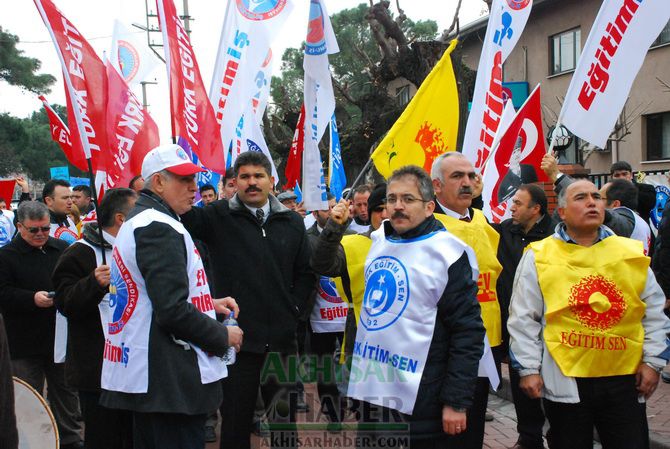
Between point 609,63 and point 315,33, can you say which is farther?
point 315,33

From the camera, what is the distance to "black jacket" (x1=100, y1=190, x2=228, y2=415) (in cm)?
321

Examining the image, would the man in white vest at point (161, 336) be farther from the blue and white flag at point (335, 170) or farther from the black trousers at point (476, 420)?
the blue and white flag at point (335, 170)

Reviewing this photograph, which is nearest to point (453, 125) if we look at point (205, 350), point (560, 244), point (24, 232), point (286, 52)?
point (560, 244)

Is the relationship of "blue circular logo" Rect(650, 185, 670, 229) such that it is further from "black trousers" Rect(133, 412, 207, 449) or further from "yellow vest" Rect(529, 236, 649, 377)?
"black trousers" Rect(133, 412, 207, 449)

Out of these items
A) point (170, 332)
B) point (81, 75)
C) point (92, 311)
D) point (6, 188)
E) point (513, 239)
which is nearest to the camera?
point (170, 332)

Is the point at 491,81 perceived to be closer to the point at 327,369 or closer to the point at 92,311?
the point at 327,369

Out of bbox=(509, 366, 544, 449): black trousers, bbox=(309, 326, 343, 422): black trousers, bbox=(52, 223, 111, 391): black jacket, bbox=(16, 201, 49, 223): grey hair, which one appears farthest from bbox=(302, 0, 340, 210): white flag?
bbox=(509, 366, 544, 449): black trousers

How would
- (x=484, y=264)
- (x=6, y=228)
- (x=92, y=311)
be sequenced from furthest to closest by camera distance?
1. (x=6, y=228)
2. (x=92, y=311)
3. (x=484, y=264)

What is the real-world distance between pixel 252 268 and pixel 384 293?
4.16ft

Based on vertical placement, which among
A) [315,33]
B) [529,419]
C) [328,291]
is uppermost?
[315,33]

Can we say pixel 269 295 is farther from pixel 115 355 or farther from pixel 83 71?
pixel 83 71

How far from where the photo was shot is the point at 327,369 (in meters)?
6.69

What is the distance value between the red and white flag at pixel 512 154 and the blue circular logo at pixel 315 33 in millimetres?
1796

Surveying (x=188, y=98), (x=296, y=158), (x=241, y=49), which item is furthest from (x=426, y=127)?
(x=296, y=158)
